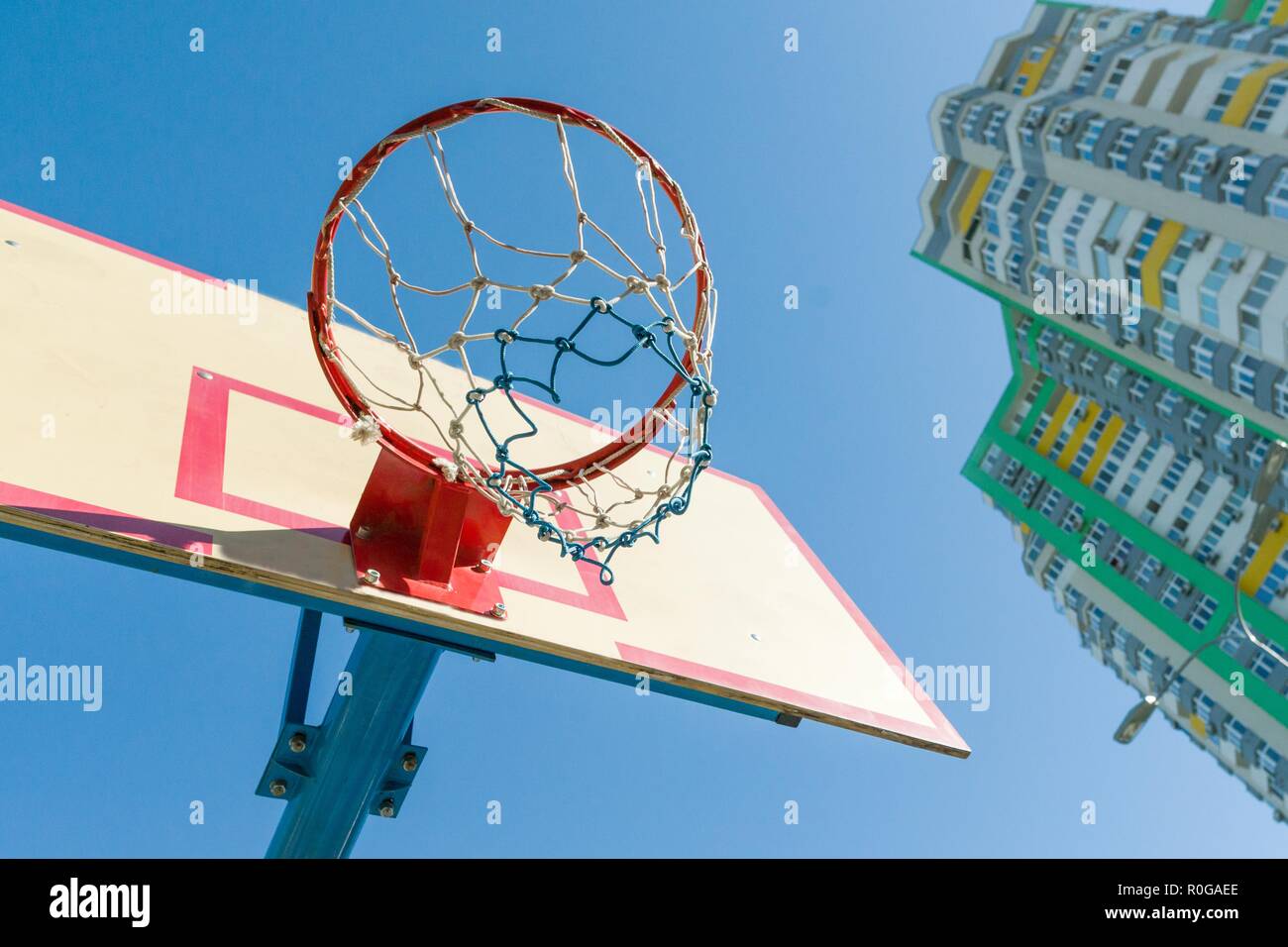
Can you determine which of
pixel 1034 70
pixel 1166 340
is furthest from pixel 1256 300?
pixel 1034 70

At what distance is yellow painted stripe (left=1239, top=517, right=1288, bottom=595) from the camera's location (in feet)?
58.0

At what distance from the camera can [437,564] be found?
268 cm

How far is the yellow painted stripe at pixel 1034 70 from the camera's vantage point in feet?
69.4

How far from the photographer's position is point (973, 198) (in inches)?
883

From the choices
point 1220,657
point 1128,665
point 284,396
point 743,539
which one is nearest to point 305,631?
point 284,396

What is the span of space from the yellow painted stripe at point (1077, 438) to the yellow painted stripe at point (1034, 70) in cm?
706

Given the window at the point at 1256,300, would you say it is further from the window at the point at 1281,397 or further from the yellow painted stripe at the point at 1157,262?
the yellow painted stripe at the point at 1157,262

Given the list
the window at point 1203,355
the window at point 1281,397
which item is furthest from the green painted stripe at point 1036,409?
the window at point 1281,397

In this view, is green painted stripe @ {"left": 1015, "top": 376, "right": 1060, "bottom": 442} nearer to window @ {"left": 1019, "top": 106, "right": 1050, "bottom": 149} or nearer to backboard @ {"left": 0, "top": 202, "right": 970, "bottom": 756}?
window @ {"left": 1019, "top": 106, "right": 1050, "bottom": 149}

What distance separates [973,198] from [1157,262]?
5.58 metres

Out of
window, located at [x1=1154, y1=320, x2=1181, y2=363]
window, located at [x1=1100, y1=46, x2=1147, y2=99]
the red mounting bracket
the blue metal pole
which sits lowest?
the blue metal pole

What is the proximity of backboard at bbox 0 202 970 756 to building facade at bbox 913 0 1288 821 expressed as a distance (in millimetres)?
15088

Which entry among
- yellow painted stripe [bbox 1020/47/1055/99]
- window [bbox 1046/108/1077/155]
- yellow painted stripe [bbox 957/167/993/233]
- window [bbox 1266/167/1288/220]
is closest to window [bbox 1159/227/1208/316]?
window [bbox 1266/167/1288/220]
